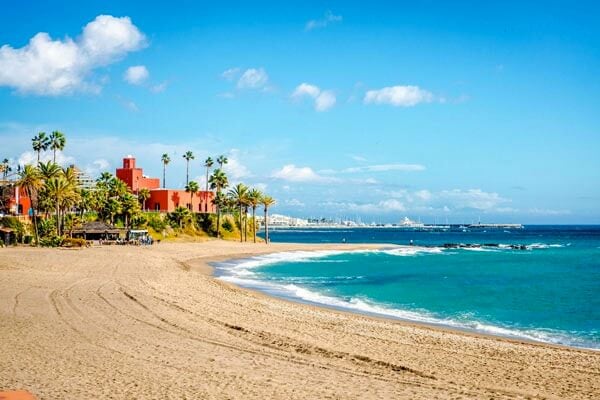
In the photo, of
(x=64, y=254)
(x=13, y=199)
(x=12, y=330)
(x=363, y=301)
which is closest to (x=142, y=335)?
(x=12, y=330)

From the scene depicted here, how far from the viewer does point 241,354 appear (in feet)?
44.8

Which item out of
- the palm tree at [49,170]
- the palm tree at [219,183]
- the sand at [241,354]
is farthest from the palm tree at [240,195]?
the sand at [241,354]

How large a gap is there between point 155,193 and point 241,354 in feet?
249

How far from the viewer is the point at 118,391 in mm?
10047

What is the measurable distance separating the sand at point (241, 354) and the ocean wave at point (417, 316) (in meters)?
1.98

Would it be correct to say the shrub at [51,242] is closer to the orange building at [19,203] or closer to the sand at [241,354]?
the orange building at [19,203]

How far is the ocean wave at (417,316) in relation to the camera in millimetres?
20125

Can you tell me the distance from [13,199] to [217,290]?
49.4 metres

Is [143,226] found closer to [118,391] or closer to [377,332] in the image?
[377,332]

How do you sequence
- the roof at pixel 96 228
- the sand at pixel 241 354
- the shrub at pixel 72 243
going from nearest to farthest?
the sand at pixel 241 354
the shrub at pixel 72 243
the roof at pixel 96 228

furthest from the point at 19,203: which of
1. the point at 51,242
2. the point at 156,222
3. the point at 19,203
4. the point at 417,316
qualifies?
the point at 417,316

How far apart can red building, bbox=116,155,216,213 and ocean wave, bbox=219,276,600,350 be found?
5291 cm

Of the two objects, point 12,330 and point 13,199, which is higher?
point 13,199

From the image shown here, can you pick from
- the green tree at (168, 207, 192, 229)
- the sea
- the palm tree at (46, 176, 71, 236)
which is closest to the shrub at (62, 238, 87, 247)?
the palm tree at (46, 176, 71, 236)
